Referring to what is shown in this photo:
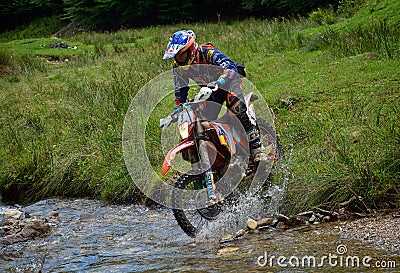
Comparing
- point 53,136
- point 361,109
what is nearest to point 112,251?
point 361,109

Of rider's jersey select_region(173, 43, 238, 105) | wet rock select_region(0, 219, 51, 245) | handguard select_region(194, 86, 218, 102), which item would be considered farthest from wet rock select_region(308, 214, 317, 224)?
wet rock select_region(0, 219, 51, 245)

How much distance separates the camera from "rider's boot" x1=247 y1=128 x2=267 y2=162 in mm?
5762

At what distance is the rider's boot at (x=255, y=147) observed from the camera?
18.9 feet

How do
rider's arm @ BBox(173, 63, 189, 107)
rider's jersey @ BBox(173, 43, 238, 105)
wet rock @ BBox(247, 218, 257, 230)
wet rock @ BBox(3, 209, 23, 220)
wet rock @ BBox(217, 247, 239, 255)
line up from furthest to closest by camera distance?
wet rock @ BBox(3, 209, 23, 220), rider's arm @ BBox(173, 63, 189, 107), rider's jersey @ BBox(173, 43, 238, 105), wet rock @ BBox(247, 218, 257, 230), wet rock @ BBox(217, 247, 239, 255)

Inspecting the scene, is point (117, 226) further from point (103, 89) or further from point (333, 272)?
point (103, 89)

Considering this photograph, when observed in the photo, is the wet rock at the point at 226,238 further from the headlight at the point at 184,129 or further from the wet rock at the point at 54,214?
the wet rock at the point at 54,214

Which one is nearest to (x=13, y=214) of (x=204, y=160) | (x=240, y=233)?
(x=204, y=160)

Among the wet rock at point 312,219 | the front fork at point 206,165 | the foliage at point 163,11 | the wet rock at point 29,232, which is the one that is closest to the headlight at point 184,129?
the front fork at point 206,165

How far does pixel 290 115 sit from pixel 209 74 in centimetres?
253

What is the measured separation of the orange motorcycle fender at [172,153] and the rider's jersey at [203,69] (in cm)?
78

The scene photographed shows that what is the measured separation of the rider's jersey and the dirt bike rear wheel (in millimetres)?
974

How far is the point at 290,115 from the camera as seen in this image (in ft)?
26.3

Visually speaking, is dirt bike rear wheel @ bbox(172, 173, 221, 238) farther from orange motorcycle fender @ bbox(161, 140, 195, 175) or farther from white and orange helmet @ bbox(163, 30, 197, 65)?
white and orange helmet @ bbox(163, 30, 197, 65)

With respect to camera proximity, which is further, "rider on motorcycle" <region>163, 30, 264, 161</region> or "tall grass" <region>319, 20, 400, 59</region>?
"tall grass" <region>319, 20, 400, 59</region>
